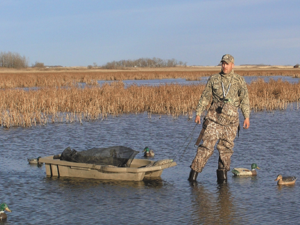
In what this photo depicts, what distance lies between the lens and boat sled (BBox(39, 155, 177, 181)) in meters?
6.71

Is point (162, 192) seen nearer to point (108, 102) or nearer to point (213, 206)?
point (213, 206)

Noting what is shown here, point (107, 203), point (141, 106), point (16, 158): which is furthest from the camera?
point (141, 106)

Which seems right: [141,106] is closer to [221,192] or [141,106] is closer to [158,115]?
[158,115]

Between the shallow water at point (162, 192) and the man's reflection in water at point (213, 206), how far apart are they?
0.01 meters

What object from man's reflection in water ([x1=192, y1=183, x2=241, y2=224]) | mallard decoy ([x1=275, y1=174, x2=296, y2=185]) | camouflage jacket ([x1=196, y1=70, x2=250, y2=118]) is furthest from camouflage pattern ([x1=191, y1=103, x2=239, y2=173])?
mallard decoy ([x1=275, y1=174, x2=296, y2=185])

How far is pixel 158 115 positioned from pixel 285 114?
478cm

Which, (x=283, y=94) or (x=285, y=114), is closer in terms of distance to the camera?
(x=285, y=114)

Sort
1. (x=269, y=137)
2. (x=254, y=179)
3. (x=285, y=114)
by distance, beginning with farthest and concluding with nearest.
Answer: (x=285, y=114), (x=269, y=137), (x=254, y=179)

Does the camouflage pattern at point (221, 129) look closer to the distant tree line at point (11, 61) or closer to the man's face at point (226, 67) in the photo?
the man's face at point (226, 67)

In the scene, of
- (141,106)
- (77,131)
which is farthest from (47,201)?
(141,106)

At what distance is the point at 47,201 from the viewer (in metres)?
6.01

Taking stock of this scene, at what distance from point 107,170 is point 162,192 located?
3.35ft

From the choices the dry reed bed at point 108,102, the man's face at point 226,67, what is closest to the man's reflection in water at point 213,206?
the man's face at point 226,67

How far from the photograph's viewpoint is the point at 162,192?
6.31m
